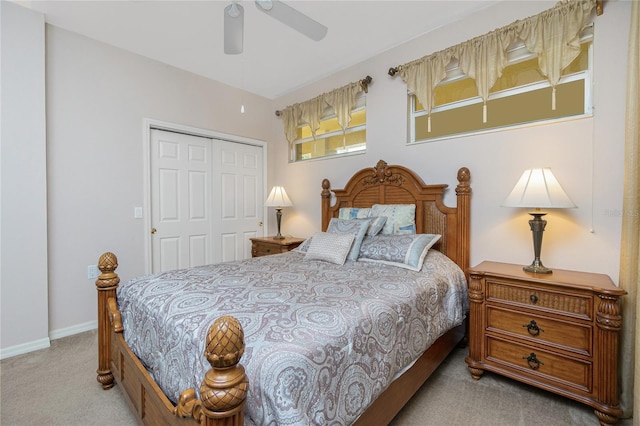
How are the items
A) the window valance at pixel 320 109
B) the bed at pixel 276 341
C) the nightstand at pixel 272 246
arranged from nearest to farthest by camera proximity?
the bed at pixel 276 341, the window valance at pixel 320 109, the nightstand at pixel 272 246

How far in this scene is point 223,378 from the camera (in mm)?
712

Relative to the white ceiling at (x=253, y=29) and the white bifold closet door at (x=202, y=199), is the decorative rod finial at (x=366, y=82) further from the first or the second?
the white bifold closet door at (x=202, y=199)

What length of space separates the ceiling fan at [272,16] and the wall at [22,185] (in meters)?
1.78

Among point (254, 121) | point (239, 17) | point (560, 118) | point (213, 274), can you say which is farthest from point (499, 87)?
point (254, 121)

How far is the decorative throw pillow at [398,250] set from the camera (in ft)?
6.79

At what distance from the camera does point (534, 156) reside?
2166 mm

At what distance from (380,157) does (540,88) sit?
141 centimetres

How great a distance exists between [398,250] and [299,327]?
1.28m

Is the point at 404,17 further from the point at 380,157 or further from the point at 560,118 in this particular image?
the point at 560,118

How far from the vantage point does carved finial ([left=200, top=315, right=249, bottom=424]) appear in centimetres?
70

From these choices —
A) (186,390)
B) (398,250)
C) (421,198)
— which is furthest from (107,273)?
(421,198)

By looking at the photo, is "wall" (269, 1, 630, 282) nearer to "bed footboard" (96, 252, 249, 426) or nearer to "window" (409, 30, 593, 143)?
"window" (409, 30, 593, 143)

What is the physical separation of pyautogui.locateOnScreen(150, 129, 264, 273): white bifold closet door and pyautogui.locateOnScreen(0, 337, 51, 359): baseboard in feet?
3.39

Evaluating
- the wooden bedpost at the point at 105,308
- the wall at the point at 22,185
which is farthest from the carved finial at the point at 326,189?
the wall at the point at 22,185
